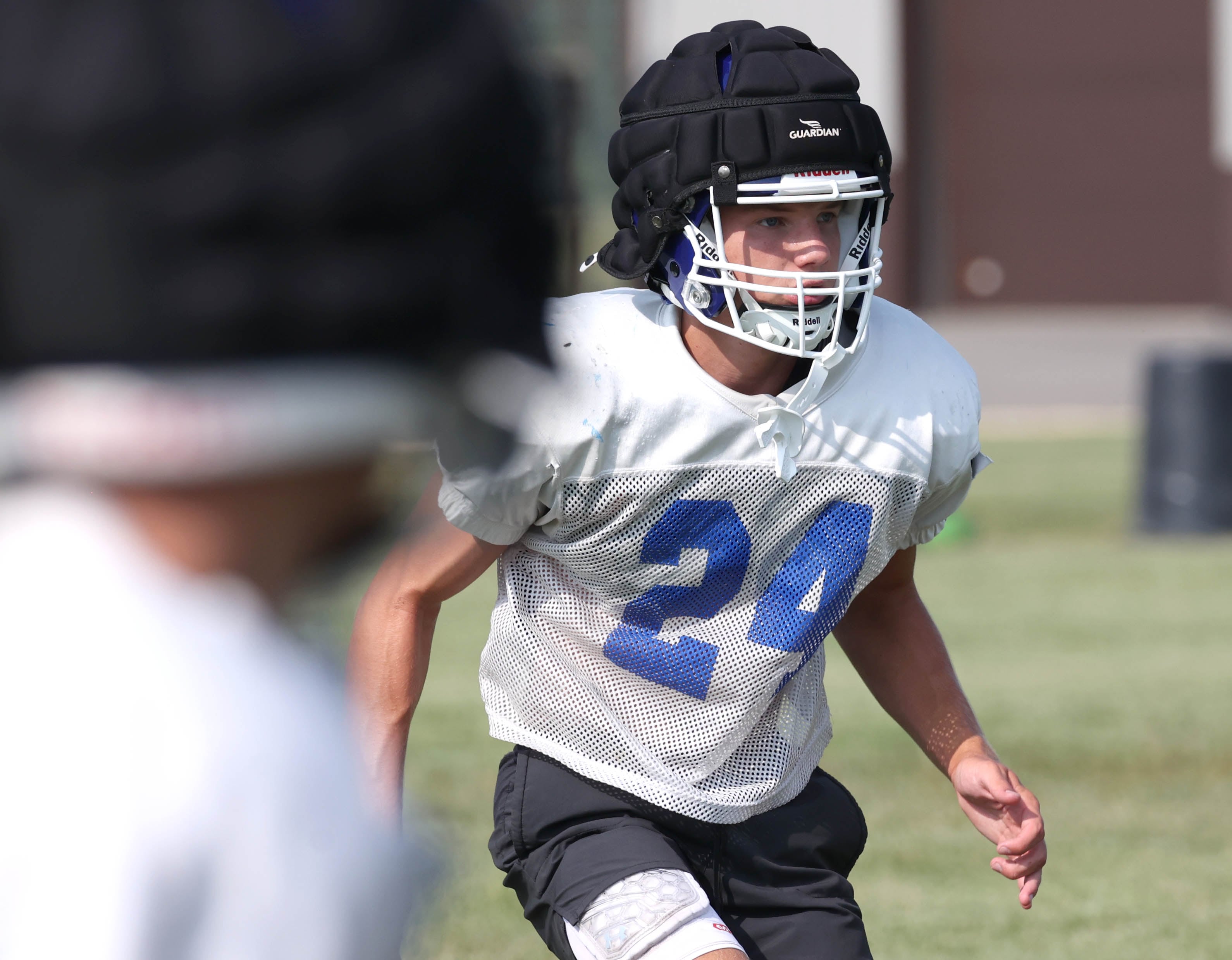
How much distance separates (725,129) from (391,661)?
102 centimetres

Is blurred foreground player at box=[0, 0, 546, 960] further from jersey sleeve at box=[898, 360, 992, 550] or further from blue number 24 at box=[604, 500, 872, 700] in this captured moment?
jersey sleeve at box=[898, 360, 992, 550]

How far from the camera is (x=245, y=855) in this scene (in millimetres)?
1068

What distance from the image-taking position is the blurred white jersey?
1035mm

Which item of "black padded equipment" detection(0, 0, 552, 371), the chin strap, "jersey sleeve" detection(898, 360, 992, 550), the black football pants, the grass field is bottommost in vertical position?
the grass field

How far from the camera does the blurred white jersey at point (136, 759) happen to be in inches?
40.8

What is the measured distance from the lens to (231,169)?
3.37ft

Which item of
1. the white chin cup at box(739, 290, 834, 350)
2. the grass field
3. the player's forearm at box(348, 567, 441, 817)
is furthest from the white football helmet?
the grass field

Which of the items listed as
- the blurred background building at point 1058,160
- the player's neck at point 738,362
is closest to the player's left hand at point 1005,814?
the player's neck at point 738,362

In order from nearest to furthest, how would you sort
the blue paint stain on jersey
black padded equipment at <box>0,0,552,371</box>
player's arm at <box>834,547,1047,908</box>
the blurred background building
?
1. black padded equipment at <box>0,0,552,371</box>
2. the blue paint stain on jersey
3. player's arm at <box>834,547,1047,908</box>
4. the blurred background building

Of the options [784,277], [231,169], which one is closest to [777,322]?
[784,277]

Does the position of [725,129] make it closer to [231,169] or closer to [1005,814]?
[1005,814]

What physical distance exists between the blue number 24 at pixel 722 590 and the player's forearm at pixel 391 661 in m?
0.31

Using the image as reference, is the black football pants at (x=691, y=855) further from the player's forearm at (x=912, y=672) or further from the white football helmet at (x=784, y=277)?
the white football helmet at (x=784, y=277)

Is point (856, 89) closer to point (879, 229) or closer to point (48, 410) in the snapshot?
point (879, 229)
